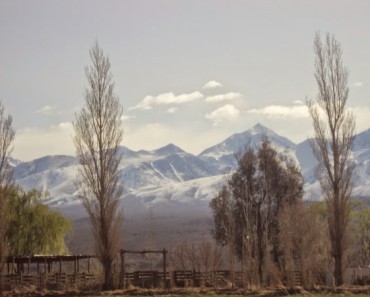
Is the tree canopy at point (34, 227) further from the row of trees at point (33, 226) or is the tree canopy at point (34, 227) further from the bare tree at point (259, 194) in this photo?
the bare tree at point (259, 194)

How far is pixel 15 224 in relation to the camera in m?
51.1

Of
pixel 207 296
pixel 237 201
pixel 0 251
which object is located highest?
pixel 237 201

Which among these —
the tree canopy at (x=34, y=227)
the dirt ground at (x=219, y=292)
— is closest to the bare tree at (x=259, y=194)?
the tree canopy at (x=34, y=227)

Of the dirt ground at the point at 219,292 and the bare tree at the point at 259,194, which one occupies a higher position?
the bare tree at the point at 259,194

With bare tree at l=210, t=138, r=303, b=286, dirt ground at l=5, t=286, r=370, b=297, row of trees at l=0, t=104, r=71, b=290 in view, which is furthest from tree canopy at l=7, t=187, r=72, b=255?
dirt ground at l=5, t=286, r=370, b=297

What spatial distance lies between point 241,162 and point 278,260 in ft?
26.3

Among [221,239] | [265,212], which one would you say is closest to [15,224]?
[221,239]

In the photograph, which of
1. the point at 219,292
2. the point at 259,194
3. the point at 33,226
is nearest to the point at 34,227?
the point at 33,226

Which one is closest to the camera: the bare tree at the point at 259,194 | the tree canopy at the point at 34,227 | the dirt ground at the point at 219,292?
the dirt ground at the point at 219,292

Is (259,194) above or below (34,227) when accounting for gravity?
above

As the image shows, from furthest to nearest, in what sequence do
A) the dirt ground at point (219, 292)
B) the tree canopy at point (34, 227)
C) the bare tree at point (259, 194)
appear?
the tree canopy at point (34, 227) → the bare tree at point (259, 194) → the dirt ground at point (219, 292)

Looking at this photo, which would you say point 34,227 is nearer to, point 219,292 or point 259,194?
point 259,194

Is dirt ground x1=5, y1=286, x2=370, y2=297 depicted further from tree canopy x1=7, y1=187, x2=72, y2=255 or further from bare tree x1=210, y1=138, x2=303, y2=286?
tree canopy x1=7, y1=187, x2=72, y2=255

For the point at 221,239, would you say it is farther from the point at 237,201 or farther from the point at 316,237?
the point at 316,237
